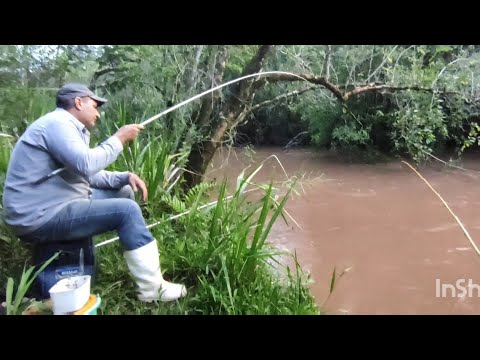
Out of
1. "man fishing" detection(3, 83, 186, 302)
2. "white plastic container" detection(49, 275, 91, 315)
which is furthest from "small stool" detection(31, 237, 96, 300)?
"white plastic container" detection(49, 275, 91, 315)

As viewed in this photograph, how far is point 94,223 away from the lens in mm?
2232

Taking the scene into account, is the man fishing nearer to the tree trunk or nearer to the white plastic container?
the white plastic container

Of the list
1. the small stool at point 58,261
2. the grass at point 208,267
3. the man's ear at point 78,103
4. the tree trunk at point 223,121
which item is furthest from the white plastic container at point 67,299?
the tree trunk at point 223,121

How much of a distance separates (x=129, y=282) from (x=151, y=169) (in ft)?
3.77

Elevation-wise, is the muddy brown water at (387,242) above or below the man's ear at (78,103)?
below

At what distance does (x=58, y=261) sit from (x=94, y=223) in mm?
333

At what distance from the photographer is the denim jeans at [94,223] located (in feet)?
7.19

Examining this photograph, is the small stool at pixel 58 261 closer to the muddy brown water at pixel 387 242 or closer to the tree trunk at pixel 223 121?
the muddy brown water at pixel 387 242

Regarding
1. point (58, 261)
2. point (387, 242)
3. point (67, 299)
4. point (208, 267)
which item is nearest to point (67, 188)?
point (58, 261)

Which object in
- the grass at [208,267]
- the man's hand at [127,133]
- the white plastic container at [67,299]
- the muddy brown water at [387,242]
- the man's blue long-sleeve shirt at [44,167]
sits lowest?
the muddy brown water at [387,242]

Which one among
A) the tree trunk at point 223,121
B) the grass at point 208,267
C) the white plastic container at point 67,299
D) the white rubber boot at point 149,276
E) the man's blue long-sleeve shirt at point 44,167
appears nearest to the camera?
the white plastic container at point 67,299

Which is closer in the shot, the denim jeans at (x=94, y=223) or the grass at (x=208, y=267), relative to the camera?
the denim jeans at (x=94, y=223)

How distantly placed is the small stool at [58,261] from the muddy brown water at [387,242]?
1.29m

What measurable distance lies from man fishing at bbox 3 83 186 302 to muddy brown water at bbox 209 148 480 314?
107 centimetres
